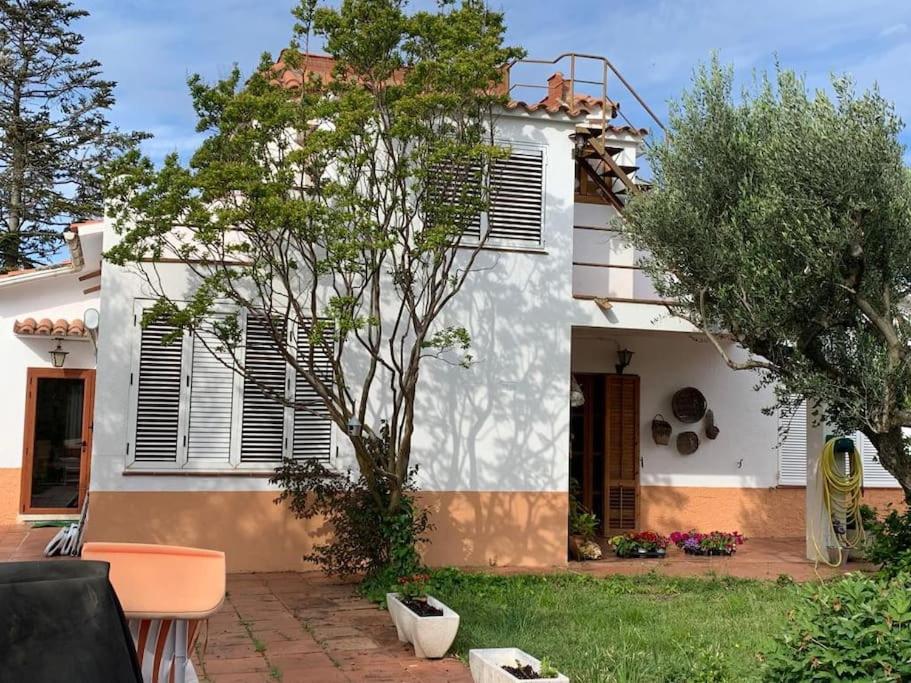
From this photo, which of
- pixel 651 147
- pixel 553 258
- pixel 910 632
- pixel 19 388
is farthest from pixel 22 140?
pixel 910 632

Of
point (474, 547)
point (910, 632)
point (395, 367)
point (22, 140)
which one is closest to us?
point (910, 632)

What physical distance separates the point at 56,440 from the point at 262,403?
6019 millimetres

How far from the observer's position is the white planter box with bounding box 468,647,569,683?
5473 millimetres

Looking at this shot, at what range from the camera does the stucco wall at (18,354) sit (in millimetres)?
14258

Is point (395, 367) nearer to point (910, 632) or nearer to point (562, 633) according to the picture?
point (562, 633)

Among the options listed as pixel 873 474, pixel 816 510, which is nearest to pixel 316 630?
pixel 816 510

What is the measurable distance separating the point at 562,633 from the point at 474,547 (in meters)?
3.74

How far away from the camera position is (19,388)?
1438cm

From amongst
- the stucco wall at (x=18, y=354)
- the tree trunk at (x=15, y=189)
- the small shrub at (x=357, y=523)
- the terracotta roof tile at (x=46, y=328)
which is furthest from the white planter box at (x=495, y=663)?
the tree trunk at (x=15, y=189)

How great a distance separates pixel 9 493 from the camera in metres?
14.2

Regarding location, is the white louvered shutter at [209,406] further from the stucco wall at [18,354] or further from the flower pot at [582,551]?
the stucco wall at [18,354]

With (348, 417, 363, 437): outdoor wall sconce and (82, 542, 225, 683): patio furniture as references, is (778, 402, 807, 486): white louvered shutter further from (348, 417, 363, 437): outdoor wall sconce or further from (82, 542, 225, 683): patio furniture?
(82, 542, 225, 683): patio furniture

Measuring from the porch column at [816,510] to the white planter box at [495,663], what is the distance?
7.59 meters

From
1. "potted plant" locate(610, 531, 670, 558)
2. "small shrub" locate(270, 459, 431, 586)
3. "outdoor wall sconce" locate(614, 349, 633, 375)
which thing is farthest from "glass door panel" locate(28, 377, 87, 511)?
"potted plant" locate(610, 531, 670, 558)
